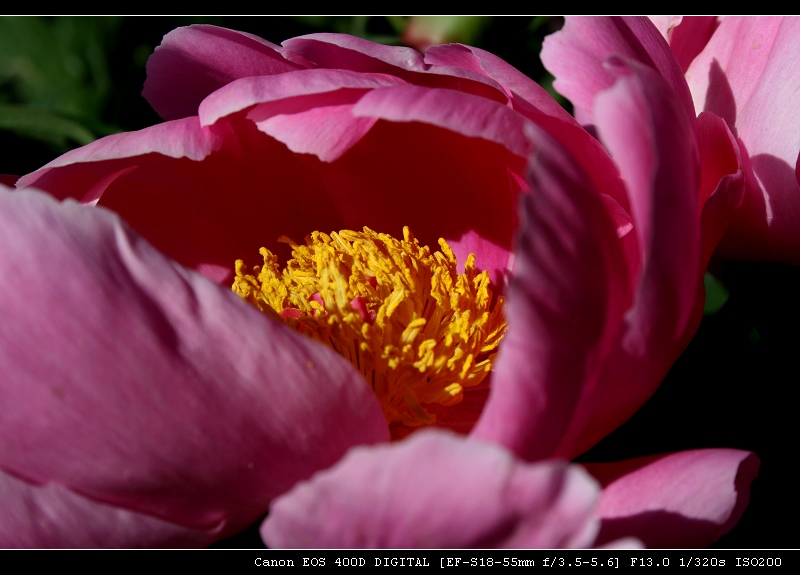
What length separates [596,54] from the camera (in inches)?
28.3

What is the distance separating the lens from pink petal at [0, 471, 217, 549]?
536 mm

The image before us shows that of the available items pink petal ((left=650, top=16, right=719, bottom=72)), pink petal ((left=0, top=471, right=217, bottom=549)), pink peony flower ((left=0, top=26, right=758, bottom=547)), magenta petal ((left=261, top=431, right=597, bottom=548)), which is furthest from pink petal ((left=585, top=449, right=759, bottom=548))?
pink petal ((left=650, top=16, right=719, bottom=72))

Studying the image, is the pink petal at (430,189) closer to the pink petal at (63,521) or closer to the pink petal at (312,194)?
the pink petal at (312,194)

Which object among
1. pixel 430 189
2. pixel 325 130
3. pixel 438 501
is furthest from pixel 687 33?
pixel 438 501

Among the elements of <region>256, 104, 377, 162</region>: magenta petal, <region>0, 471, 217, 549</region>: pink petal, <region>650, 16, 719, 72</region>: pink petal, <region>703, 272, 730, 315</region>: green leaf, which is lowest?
<region>703, 272, 730, 315</region>: green leaf

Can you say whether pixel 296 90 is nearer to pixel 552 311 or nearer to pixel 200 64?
pixel 200 64

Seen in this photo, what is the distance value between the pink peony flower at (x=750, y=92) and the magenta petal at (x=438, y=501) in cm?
39

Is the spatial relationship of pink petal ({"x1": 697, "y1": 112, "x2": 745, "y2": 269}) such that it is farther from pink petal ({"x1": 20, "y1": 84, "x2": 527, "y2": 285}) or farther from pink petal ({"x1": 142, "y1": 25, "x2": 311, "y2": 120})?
pink petal ({"x1": 142, "y1": 25, "x2": 311, "y2": 120})

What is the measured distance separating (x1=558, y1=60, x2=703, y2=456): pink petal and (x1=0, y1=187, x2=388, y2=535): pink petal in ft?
0.65

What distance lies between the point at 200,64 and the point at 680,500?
0.61 meters

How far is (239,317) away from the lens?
0.54 m

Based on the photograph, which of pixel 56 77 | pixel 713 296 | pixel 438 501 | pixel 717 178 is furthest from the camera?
pixel 56 77
